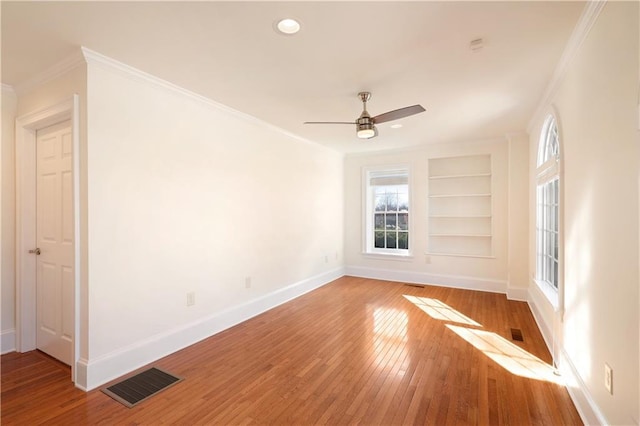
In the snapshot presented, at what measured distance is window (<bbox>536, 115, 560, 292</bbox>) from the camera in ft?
10.6

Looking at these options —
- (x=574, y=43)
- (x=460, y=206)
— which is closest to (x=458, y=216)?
Result: (x=460, y=206)

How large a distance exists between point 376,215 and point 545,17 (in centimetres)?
469

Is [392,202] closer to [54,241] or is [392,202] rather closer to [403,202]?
[403,202]

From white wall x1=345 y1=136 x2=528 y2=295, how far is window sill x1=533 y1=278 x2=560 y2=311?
105 cm

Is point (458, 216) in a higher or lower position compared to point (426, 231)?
higher

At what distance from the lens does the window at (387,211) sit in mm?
6090

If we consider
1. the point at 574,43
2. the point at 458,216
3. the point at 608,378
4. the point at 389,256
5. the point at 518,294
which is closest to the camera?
the point at 608,378

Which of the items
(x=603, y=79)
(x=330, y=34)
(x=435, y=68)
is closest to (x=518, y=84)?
(x=435, y=68)

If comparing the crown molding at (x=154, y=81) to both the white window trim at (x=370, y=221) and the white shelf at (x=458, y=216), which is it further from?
the white shelf at (x=458, y=216)

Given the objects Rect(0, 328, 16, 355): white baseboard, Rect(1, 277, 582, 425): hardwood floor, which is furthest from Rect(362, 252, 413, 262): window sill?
Rect(0, 328, 16, 355): white baseboard

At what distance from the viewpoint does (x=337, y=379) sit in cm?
248

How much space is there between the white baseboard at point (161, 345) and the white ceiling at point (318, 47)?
2472 millimetres

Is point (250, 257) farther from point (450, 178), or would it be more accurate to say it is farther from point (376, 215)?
point (450, 178)

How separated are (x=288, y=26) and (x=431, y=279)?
16.4 ft
